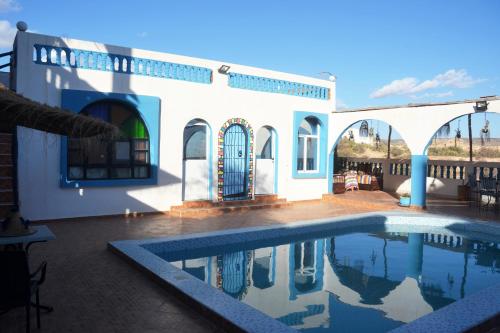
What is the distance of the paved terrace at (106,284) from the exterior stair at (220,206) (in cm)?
58

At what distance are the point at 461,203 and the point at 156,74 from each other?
37.8ft

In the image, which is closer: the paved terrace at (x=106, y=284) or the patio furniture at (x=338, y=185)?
the paved terrace at (x=106, y=284)

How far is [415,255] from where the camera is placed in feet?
30.1

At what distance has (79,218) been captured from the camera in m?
10.6

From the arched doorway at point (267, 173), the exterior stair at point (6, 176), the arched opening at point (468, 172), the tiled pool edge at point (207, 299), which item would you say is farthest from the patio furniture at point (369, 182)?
the exterior stair at point (6, 176)

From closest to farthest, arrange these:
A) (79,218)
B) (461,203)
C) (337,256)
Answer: (337,256), (79,218), (461,203)

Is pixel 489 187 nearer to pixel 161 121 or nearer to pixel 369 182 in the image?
pixel 369 182

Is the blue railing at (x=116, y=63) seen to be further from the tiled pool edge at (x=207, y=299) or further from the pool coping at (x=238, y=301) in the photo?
the tiled pool edge at (x=207, y=299)

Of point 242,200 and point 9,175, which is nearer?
point 9,175

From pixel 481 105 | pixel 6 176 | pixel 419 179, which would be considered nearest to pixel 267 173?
pixel 419 179

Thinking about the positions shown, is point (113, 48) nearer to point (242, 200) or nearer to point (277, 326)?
point (242, 200)

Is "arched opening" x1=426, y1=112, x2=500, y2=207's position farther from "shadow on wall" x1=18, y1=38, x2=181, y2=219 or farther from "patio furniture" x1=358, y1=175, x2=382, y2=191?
"shadow on wall" x1=18, y1=38, x2=181, y2=219

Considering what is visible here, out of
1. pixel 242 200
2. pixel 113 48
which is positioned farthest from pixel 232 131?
pixel 113 48

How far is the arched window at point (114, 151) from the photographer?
10.7 meters
